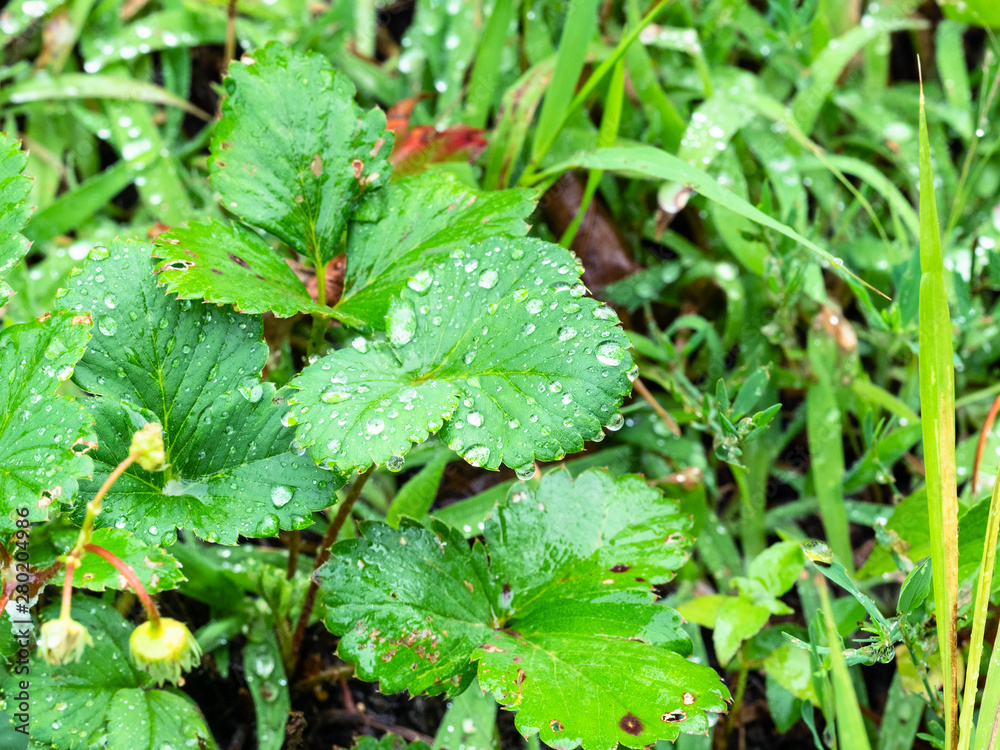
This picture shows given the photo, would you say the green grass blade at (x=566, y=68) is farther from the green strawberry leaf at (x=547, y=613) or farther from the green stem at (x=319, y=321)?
the green strawberry leaf at (x=547, y=613)

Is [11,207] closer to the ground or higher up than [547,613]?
higher up

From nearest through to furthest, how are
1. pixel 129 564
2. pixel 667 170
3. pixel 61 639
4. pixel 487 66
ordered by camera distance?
pixel 61 639 → pixel 129 564 → pixel 667 170 → pixel 487 66

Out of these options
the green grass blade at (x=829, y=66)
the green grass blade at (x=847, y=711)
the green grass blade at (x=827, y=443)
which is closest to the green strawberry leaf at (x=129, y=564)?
the green grass blade at (x=847, y=711)

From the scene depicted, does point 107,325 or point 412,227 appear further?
point 412,227

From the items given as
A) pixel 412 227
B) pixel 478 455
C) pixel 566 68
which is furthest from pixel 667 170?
pixel 478 455

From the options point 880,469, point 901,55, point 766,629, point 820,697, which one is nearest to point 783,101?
point 901,55

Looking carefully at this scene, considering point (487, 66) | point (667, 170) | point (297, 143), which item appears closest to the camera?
point (297, 143)

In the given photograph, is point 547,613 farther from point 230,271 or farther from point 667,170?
point 667,170
